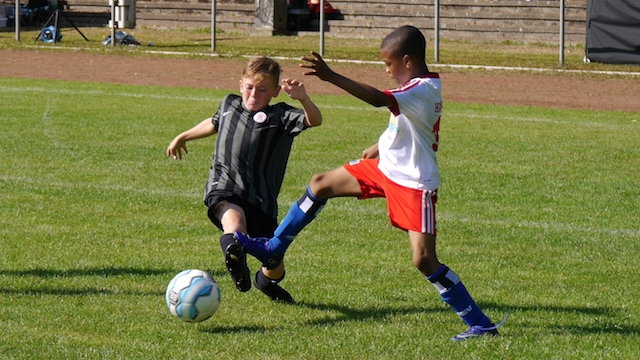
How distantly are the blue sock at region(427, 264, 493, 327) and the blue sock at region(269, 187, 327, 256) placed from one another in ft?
2.51

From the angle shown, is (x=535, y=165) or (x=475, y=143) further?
(x=475, y=143)

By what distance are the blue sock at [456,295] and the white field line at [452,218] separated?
2919 mm

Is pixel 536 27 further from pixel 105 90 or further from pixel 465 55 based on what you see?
pixel 105 90

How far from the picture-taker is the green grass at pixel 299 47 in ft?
71.9

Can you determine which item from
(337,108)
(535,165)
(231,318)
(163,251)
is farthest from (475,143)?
(231,318)

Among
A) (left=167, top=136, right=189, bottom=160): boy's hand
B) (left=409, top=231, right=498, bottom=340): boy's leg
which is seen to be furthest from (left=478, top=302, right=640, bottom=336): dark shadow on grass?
(left=167, top=136, right=189, bottom=160): boy's hand

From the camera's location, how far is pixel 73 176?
380 inches

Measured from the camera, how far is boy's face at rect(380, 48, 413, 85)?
4957mm

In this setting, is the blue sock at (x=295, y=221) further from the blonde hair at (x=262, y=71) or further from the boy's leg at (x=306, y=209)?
the blonde hair at (x=262, y=71)

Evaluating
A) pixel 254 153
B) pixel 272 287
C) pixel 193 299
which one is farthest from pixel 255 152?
pixel 193 299

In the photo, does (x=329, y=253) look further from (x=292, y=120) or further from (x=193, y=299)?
(x=193, y=299)

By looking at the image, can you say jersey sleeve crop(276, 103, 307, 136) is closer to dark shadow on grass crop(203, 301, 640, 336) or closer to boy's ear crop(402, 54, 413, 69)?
boy's ear crop(402, 54, 413, 69)

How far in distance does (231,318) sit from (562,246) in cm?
291

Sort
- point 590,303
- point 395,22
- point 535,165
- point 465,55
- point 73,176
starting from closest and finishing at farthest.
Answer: point 590,303, point 73,176, point 535,165, point 465,55, point 395,22
